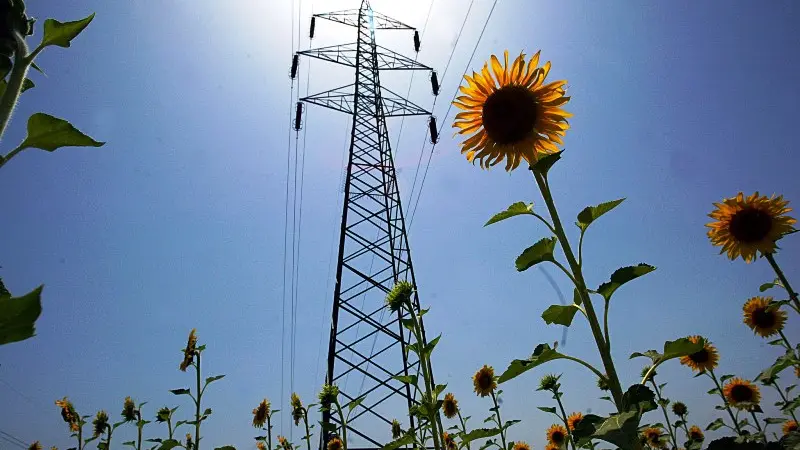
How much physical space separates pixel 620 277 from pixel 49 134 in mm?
1557

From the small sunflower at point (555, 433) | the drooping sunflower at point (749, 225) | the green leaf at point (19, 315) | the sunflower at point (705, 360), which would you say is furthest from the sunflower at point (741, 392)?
the green leaf at point (19, 315)

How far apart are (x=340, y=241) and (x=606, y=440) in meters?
9.13

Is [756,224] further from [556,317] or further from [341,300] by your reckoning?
[341,300]

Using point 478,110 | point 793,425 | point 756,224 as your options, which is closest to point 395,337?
point 793,425

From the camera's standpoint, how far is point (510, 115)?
6.74ft

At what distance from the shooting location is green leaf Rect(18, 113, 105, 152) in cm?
90

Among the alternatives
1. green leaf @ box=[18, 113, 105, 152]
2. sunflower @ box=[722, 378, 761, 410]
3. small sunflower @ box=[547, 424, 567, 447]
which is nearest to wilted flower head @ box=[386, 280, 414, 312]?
green leaf @ box=[18, 113, 105, 152]

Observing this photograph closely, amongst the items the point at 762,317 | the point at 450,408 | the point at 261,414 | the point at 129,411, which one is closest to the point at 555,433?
the point at 450,408

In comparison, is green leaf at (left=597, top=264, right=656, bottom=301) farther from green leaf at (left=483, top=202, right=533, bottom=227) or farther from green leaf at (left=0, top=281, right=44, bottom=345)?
green leaf at (left=0, top=281, right=44, bottom=345)

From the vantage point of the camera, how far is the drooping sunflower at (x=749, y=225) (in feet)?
10.4

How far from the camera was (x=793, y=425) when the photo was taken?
6.11 m

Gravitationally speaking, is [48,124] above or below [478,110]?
below

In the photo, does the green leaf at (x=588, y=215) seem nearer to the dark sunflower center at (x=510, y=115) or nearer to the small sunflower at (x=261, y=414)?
the dark sunflower center at (x=510, y=115)

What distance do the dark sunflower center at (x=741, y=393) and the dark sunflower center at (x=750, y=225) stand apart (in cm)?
431
